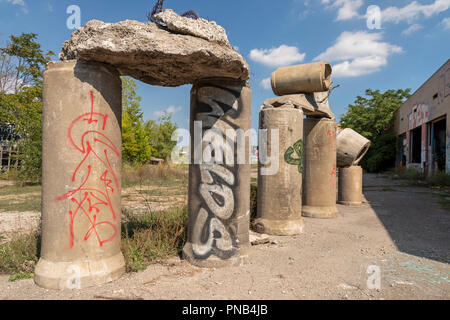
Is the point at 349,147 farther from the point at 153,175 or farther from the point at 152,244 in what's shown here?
the point at 153,175

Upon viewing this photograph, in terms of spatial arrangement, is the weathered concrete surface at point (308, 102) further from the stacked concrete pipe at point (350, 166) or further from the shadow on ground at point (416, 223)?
the shadow on ground at point (416, 223)

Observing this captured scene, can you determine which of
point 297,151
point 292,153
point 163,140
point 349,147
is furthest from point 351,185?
point 163,140

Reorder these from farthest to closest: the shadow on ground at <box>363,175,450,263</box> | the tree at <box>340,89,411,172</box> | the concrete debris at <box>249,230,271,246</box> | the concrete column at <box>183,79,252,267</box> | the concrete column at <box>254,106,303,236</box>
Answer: the tree at <box>340,89,411,172</box>, the concrete column at <box>254,106,303,236</box>, the concrete debris at <box>249,230,271,246</box>, the shadow on ground at <box>363,175,450,263</box>, the concrete column at <box>183,79,252,267</box>

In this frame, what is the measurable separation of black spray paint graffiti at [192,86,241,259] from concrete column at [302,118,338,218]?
3.93 metres

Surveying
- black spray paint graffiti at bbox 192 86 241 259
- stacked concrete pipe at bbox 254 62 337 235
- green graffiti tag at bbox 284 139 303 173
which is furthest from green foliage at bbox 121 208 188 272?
green graffiti tag at bbox 284 139 303 173

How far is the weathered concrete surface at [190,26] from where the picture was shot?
319 cm

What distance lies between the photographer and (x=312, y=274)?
366 centimetres

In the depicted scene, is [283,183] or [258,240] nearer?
[258,240]

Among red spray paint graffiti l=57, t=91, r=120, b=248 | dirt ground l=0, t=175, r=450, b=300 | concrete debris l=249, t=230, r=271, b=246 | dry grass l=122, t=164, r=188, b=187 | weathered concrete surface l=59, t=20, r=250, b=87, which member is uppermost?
weathered concrete surface l=59, t=20, r=250, b=87

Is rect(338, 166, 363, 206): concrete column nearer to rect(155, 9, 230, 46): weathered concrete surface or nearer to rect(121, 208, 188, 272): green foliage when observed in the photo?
rect(121, 208, 188, 272): green foliage

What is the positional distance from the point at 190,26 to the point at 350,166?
290 inches

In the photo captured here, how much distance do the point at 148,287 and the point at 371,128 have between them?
1167 inches

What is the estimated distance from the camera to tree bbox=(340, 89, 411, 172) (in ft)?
Result: 83.7
